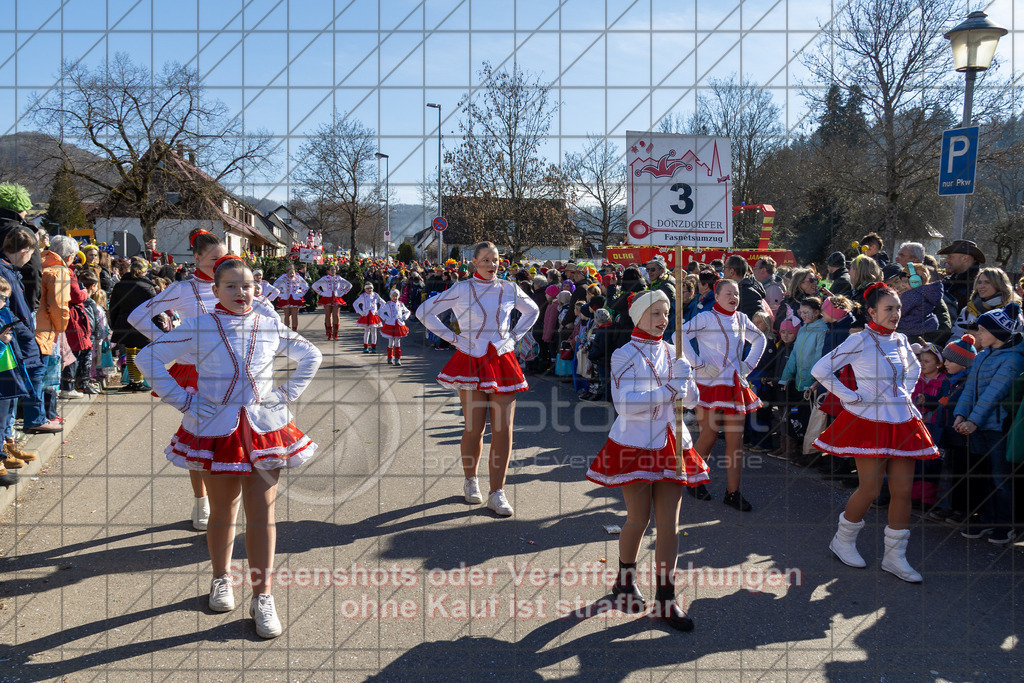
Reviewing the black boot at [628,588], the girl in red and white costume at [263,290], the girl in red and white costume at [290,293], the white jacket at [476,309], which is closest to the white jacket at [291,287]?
the girl in red and white costume at [290,293]

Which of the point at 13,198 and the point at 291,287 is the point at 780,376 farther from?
the point at 291,287

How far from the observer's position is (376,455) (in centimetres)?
711

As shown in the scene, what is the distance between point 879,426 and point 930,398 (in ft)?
4.73

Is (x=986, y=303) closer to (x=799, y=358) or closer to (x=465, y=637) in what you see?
(x=799, y=358)

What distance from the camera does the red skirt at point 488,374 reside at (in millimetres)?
5691

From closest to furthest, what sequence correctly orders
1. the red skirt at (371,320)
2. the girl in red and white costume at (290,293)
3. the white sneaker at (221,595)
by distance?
the white sneaker at (221,595), the red skirt at (371,320), the girl in red and white costume at (290,293)

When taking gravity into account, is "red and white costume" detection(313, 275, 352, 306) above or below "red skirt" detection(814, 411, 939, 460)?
above

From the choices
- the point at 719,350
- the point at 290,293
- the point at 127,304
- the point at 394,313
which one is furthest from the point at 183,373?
the point at 290,293

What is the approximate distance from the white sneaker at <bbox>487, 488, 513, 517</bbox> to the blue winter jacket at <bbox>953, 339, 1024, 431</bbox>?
3011 mm

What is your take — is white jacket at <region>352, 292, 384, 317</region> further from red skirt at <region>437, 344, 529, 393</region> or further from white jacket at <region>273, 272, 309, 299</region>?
red skirt at <region>437, 344, 529, 393</region>

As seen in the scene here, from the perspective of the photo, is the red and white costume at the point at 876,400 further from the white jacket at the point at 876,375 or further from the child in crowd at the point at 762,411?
the child in crowd at the point at 762,411

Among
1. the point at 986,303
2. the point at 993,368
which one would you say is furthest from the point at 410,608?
the point at 986,303

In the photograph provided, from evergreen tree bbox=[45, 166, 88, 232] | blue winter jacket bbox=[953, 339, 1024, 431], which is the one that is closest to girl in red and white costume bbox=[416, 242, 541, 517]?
blue winter jacket bbox=[953, 339, 1024, 431]

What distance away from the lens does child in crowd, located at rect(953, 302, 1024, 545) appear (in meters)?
5.00
